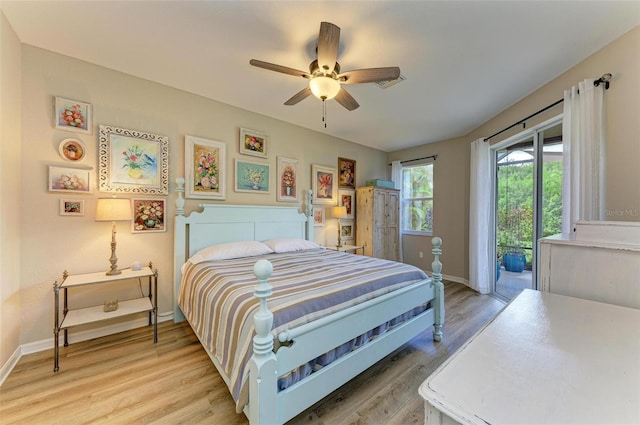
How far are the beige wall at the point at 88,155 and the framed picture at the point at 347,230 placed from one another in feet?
7.35

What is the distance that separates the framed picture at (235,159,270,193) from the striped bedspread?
111cm

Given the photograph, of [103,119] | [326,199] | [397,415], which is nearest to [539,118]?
[326,199]

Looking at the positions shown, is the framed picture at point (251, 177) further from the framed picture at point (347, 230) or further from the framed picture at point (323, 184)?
the framed picture at point (347, 230)

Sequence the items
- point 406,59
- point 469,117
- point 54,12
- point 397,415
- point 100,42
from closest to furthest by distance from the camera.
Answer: point 397,415 → point 54,12 → point 100,42 → point 406,59 → point 469,117

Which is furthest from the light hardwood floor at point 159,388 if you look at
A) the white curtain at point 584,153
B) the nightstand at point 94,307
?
the white curtain at point 584,153

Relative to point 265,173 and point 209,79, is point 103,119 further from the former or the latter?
point 265,173

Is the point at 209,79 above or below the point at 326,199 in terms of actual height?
above

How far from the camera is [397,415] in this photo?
1516 mm

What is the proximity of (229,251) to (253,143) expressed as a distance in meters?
1.55

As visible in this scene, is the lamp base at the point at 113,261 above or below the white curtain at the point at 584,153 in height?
below

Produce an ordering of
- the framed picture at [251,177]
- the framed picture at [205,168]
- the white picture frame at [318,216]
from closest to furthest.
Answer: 1. the framed picture at [205,168]
2. the framed picture at [251,177]
3. the white picture frame at [318,216]

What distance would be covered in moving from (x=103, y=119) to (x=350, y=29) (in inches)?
96.4

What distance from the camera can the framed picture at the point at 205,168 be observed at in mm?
2822

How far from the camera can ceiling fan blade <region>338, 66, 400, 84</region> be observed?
1.77 meters
